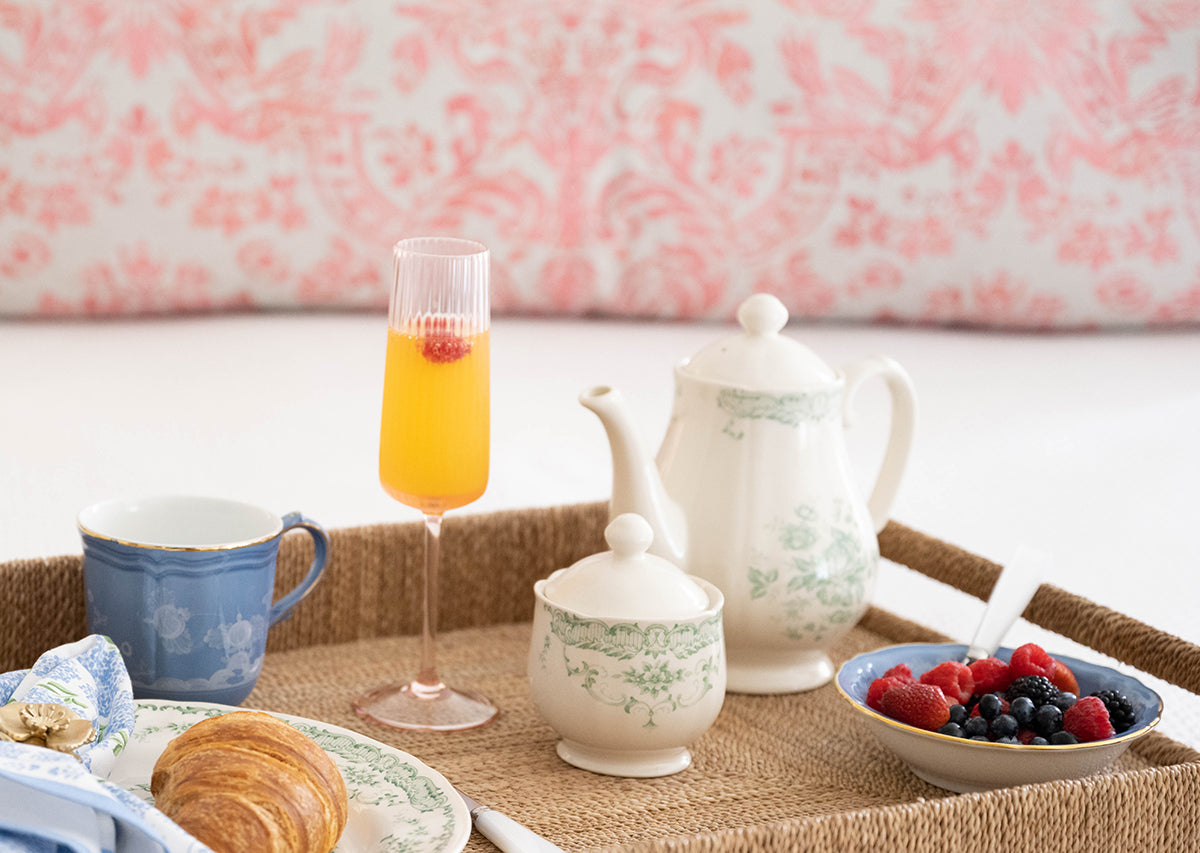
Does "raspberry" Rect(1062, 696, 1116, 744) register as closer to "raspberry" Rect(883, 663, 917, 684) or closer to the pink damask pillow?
"raspberry" Rect(883, 663, 917, 684)

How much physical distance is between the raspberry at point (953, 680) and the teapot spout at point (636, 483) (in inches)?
6.1

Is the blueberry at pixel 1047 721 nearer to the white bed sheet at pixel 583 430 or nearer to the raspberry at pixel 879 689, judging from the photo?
the raspberry at pixel 879 689

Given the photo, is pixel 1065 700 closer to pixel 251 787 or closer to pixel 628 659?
pixel 628 659

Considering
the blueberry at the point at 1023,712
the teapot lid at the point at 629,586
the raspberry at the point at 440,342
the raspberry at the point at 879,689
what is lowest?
the raspberry at the point at 879,689

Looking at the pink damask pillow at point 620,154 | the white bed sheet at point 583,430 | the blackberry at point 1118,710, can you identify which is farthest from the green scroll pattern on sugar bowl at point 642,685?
the pink damask pillow at point 620,154

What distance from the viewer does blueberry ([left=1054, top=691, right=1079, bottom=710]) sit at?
68cm

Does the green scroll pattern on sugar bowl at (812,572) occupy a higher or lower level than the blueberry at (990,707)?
higher

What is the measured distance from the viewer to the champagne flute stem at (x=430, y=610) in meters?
0.78

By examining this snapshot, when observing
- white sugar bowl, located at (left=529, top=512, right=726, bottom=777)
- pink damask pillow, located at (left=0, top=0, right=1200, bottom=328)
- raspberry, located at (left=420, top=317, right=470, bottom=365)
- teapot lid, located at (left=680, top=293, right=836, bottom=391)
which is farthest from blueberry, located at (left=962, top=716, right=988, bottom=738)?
pink damask pillow, located at (left=0, top=0, right=1200, bottom=328)

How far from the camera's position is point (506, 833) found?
1.94 feet

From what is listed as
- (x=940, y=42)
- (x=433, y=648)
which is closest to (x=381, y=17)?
(x=940, y=42)

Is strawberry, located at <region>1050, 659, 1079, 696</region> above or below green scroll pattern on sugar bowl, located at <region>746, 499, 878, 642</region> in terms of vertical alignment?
below

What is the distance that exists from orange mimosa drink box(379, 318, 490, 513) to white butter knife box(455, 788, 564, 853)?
0.21 meters

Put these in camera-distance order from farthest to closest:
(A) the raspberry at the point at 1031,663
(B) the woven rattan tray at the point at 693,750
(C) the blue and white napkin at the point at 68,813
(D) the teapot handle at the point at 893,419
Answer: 1. (D) the teapot handle at the point at 893,419
2. (A) the raspberry at the point at 1031,663
3. (B) the woven rattan tray at the point at 693,750
4. (C) the blue and white napkin at the point at 68,813
